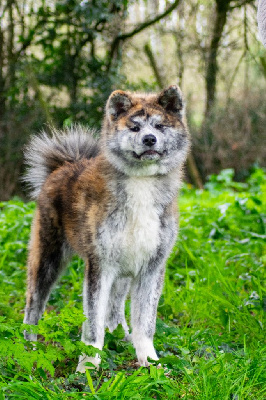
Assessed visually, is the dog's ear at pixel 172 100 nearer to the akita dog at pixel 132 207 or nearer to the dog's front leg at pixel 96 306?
the akita dog at pixel 132 207

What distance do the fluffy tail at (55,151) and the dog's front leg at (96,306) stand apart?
113 cm

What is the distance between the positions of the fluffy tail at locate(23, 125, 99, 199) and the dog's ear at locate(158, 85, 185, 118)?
0.94 metres

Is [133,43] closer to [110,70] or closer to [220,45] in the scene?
[110,70]

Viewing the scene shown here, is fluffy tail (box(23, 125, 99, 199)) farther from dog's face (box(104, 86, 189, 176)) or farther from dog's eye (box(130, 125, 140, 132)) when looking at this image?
dog's eye (box(130, 125, 140, 132))

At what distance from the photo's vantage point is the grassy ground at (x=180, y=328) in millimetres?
2512

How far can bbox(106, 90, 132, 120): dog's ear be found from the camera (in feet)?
10.8

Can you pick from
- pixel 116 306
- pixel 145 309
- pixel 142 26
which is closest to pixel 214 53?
pixel 142 26

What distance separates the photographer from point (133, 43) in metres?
9.37

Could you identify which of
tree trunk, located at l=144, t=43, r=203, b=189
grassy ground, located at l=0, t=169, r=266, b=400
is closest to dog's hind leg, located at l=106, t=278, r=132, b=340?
grassy ground, located at l=0, t=169, r=266, b=400

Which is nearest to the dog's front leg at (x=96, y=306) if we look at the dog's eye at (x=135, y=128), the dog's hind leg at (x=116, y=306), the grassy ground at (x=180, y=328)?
the grassy ground at (x=180, y=328)

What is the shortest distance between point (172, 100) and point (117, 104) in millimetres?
349

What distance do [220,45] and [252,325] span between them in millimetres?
7209

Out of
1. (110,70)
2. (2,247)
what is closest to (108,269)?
(2,247)

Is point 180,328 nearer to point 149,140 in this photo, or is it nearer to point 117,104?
point 149,140
